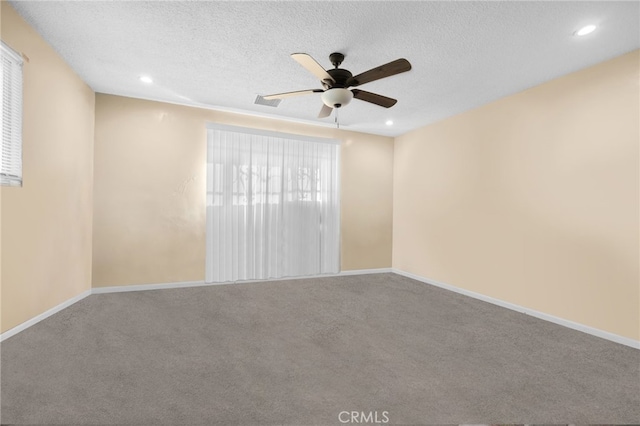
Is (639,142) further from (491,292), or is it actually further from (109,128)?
(109,128)

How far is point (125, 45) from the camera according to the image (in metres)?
2.83

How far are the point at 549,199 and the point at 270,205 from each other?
3675 millimetres

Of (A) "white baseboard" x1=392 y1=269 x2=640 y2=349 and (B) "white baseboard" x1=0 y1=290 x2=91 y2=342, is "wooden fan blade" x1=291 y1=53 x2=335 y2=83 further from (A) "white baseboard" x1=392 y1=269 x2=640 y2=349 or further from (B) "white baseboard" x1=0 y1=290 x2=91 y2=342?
(A) "white baseboard" x1=392 y1=269 x2=640 y2=349

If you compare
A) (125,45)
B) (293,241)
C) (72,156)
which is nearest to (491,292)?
(293,241)

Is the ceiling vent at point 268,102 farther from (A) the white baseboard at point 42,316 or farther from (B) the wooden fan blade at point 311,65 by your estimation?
(A) the white baseboard at point 42,316

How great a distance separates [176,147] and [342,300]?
317 cm

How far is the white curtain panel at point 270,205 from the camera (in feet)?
15.2

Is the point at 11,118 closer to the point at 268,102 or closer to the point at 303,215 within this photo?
the point at 268,102

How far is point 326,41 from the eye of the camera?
106 inches

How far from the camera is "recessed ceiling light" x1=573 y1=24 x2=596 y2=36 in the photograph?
2430 mm

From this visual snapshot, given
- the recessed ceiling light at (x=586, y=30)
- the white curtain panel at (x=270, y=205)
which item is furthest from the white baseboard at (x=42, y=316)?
the recessed ceiling light at (x=586, y=30)

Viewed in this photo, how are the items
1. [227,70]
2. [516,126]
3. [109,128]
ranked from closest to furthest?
1. [227,70]
2. [516,126]
3. [109,128]

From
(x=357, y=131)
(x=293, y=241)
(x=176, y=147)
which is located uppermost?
(x=357, y=131)

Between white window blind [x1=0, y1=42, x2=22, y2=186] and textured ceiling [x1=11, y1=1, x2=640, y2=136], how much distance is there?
1.32 ft
